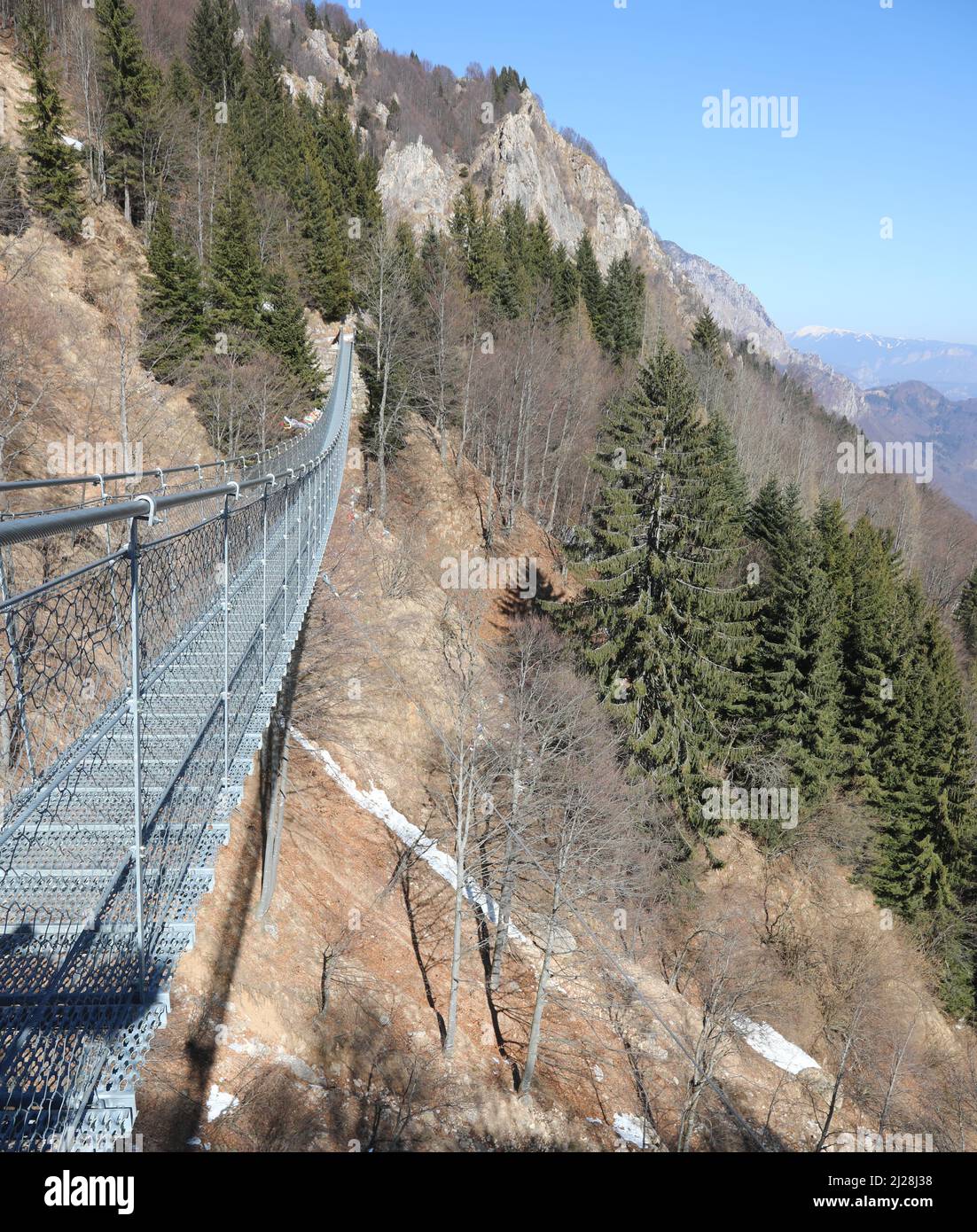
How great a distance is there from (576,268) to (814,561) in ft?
105

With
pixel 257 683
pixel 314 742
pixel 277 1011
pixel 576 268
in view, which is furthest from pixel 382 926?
pixel 576 268

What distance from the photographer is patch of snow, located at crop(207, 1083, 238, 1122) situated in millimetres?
8539

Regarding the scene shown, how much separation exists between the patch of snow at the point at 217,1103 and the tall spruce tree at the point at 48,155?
23.5m

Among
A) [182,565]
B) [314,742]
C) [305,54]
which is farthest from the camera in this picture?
[305,54]

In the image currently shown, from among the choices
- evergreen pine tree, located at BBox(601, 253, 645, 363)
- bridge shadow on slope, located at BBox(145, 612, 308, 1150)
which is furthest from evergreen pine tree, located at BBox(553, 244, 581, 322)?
bridge shadow on slope, located at BBox(145, 612, 308, 1150)

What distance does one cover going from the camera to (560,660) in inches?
742

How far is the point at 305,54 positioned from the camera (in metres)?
64.5

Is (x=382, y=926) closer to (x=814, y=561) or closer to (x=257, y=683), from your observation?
(x=257, y=683)

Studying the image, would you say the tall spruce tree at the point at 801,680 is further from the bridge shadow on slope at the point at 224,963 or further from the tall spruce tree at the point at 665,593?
the bridge shadow on slope at the point at 224,963

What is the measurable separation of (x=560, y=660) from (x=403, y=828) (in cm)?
600

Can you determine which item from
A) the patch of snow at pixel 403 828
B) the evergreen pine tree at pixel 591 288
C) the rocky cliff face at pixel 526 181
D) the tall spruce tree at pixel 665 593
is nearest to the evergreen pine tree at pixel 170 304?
the patch of snow at pixel 403 828

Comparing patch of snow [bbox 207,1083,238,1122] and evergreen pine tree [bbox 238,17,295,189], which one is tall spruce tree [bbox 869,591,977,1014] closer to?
patch of snow [bbox 207,1083,238,1122]

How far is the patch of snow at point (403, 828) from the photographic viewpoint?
1510 centimetres

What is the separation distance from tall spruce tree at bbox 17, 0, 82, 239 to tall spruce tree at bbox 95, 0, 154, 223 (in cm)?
328
